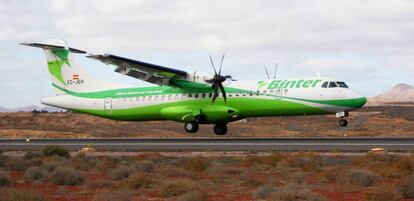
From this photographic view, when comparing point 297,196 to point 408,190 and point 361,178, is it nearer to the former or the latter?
point 408,190

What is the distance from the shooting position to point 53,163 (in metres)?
24.0

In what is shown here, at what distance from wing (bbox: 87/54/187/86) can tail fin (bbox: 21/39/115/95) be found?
6.17 meters

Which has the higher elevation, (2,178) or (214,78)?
(214,78)

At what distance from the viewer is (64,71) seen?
48562mm

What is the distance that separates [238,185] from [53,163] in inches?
363

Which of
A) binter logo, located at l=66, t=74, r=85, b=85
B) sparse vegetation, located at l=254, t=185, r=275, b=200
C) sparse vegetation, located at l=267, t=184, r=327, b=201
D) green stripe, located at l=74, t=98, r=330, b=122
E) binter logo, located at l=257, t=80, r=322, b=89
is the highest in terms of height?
binter logo, located at l=66, t=74, r=85, b=85

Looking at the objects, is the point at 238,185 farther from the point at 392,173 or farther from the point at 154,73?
the point at 154,73

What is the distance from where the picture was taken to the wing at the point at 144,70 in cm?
4066

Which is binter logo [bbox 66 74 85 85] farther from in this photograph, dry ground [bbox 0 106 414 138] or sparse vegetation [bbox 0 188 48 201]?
sparse vegetation [bbox 0 188 48 201]

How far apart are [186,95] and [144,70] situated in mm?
3592

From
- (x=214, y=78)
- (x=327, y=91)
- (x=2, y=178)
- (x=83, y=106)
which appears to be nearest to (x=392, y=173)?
(x=2, y=178)

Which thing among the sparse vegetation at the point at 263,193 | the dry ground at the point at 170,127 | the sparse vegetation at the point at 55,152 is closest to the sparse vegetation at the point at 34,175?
the sparse vegetation at the point at 55,152

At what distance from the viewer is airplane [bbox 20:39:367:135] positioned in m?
39.1

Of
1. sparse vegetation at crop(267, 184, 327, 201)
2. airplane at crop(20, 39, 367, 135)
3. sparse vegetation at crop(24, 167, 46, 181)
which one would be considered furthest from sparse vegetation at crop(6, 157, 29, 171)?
airplane at crop(20, 39, 367, 135)
